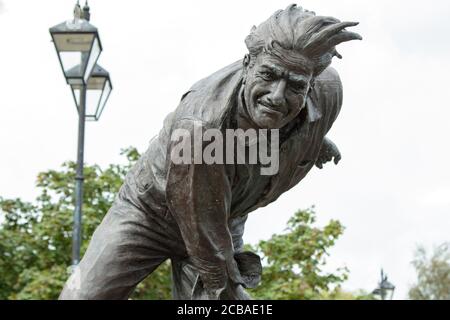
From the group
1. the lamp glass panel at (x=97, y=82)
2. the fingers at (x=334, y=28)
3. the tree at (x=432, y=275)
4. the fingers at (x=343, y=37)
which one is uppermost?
the lamp glass panel at (x=97, y=82)

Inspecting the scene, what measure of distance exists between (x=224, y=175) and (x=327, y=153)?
941 mm

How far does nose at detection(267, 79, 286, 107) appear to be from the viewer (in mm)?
6309

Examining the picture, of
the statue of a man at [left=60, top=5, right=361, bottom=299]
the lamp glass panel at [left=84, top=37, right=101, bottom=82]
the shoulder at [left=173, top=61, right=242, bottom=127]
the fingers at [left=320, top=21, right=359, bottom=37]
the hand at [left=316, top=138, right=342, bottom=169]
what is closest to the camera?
the fingers at [left=320, top=21, right=359, bottom=37]

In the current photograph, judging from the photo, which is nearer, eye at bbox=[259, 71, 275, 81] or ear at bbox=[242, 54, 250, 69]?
eye at bbox=[259, 71, 275, 81]

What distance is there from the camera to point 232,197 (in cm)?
698

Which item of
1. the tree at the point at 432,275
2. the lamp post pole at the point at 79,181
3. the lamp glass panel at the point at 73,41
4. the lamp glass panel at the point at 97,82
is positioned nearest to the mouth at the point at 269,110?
the lamp post pole at the point at 79,181

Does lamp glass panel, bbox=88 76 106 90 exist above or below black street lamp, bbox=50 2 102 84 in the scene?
below

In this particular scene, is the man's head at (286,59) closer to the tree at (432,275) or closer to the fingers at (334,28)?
the fingers at (334,28)

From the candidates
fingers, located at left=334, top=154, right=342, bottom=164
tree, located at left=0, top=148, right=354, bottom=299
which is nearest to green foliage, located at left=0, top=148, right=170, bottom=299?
tree, located at left=0, top=148, right=354, bottom=299

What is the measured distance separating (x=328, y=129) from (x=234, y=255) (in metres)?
0.92

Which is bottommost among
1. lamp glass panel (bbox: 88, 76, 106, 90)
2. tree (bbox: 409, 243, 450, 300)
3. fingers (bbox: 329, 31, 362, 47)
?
tree (bbox: 409, 243, 450, 300)

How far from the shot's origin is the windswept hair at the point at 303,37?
6.30 metres

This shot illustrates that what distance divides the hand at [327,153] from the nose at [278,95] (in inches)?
39.2

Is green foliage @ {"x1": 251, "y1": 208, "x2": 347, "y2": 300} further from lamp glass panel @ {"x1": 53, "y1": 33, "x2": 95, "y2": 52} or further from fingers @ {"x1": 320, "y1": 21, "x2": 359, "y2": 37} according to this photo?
fingers @ {"x1": 320, "y1": 21, "x2": 359, "y2": 37}
